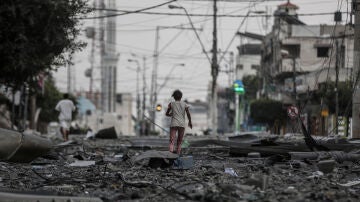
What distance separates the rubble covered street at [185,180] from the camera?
9.17 m

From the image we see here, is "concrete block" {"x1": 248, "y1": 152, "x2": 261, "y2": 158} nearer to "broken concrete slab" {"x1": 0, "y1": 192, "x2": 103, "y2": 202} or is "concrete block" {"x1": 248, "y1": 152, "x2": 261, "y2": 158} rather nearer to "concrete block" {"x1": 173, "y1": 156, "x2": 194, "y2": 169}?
"concrete block" {"x1": 173, "y1": 156, "x2": 194, "y2": 169}

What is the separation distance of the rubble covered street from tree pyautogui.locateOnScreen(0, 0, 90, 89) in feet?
13.1

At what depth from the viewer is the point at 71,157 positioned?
714 inches

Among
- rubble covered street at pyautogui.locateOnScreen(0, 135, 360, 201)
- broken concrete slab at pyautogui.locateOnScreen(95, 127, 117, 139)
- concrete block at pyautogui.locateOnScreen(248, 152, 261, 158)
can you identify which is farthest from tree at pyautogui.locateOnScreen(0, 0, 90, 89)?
broken concrete slab at pyautogui.locateOnScreen(95, 127, 117, 139)

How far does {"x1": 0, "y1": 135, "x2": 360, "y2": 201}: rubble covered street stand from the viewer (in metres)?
9.17

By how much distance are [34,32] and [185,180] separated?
33.8ft

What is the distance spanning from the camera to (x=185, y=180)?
37.4ft

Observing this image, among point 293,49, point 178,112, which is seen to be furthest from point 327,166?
point 293,49

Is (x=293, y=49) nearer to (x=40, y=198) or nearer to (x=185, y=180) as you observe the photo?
(x=185, y=180)

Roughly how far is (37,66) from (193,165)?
918cm

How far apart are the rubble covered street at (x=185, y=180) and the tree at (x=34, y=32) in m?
4.01

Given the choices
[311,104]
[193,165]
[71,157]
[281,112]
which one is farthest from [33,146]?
[281,112]

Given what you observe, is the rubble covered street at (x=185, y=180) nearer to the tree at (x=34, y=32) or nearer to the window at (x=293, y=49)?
the tree at (x=34, y=32)

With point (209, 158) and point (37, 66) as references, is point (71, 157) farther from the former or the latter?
point (37, 66)
